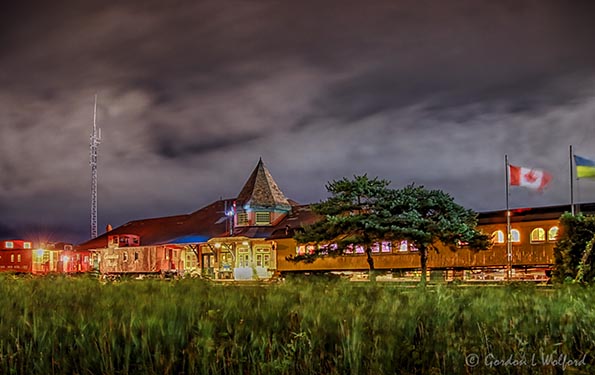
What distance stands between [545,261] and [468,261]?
4881 mm

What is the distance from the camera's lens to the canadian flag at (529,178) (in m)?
35.5

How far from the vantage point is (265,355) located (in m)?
6.21

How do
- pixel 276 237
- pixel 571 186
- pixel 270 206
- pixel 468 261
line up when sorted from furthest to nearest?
pixel 270 206, pixel 276 237, pixel 468 261, pixel 571 186

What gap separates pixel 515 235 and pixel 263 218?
95.8ft

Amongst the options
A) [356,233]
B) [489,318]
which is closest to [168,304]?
[489,318]

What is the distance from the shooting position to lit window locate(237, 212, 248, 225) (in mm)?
63500

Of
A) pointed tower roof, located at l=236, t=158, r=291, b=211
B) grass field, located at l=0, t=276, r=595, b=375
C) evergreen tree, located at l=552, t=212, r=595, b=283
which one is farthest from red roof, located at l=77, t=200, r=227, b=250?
grass field, located at l=0, t=276, r=595, b=375

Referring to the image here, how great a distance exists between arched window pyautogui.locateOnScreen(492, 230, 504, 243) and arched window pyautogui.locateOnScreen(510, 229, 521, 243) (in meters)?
0.87

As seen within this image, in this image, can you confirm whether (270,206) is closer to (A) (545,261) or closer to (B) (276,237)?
(B) (276,237)

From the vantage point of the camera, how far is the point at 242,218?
63938mm

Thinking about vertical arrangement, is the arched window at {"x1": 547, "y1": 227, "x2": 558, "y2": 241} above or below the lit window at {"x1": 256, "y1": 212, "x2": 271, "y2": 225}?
below

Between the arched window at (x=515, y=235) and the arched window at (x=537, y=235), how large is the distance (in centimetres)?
87

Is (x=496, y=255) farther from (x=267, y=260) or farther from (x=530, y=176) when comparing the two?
(x=267, y=260)

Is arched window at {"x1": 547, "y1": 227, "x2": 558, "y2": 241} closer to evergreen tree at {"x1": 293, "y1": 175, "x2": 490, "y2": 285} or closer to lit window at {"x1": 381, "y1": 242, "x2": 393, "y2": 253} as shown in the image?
evergreen tree at {"x1": 293, "y1": 175, "x2": 490, "y2": 285}
